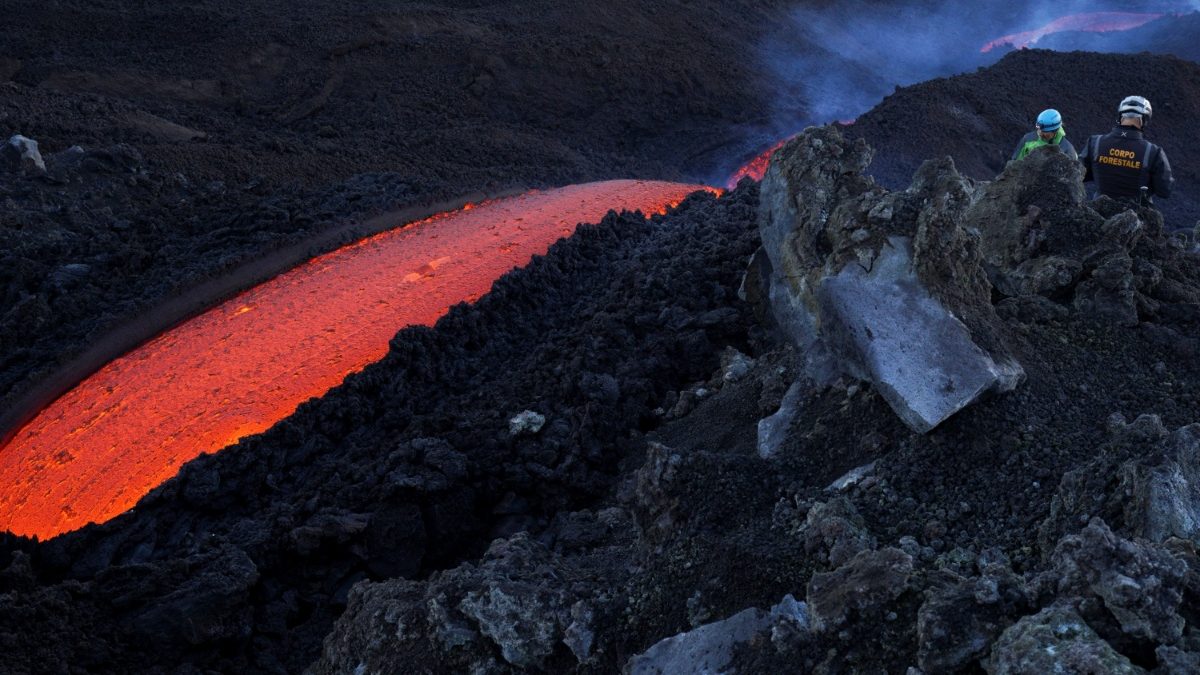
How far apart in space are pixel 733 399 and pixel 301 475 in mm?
2288

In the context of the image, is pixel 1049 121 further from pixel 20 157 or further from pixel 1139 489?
pixel 20 157

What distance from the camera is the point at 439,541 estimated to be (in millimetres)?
4699

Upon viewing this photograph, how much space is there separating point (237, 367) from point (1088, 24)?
22.0 meters

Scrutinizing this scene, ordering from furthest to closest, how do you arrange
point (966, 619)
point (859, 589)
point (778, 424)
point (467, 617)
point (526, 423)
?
point (526, 423), point (778, 424), point (467, 617), point (859, 589), point (966, 619)

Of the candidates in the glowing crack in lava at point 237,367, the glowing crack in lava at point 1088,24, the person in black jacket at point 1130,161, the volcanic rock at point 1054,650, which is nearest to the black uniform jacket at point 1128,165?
the person in black jacket at point 1130,161

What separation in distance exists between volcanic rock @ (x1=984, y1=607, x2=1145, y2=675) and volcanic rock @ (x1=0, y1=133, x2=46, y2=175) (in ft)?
27.0

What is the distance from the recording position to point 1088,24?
22234mm

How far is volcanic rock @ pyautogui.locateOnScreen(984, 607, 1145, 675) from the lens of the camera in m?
2.09

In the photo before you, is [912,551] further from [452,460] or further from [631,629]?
[452,460]

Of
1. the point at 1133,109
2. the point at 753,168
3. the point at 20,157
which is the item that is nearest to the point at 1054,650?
the point at 1133,109

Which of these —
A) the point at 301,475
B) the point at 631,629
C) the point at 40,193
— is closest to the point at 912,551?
the point at 631,629

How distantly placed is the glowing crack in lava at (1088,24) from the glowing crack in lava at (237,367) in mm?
17786

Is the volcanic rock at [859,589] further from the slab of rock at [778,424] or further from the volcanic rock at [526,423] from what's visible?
the volcanic rock at [526,423]

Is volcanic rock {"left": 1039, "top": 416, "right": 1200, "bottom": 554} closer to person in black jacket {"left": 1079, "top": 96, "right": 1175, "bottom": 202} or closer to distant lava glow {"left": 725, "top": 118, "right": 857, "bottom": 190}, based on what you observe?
person in black jacket {"left": 1079, "top": 96, "right": 1175, "bottom": 202}
